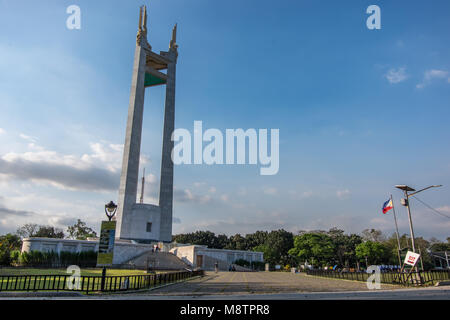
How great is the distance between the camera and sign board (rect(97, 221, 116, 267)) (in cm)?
1495

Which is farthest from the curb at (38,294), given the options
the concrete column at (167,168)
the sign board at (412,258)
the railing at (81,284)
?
the concrete column at (167,168)

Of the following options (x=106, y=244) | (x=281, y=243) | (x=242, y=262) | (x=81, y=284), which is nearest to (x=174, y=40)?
(x=242, y=262)

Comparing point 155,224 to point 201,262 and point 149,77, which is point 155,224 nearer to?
point 201,262

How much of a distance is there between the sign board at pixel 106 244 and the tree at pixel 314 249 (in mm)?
61007

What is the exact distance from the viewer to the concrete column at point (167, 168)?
64.1 metres

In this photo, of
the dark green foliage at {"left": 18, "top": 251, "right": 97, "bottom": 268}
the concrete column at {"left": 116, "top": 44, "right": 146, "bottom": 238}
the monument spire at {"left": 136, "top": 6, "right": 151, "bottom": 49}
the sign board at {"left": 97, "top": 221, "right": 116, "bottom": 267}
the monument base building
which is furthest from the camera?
the monument spire at {"left": 136, "top": 6, "right": 151, "bottom": 49}

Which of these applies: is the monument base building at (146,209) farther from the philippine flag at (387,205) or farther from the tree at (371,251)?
the philippine flag at (387,205)

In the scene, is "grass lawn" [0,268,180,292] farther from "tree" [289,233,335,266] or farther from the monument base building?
"tree" [289,233,335,266]

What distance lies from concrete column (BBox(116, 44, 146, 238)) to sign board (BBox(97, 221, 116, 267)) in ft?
145

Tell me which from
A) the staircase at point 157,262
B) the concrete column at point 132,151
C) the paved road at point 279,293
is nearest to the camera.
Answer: the paved road at point 279,293

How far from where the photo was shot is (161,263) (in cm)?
4384

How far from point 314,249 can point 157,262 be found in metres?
38.7

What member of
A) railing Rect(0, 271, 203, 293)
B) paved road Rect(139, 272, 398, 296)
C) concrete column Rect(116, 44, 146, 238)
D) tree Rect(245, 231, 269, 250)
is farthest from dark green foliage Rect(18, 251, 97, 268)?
tree Rect(245, 231, 269, 250)
